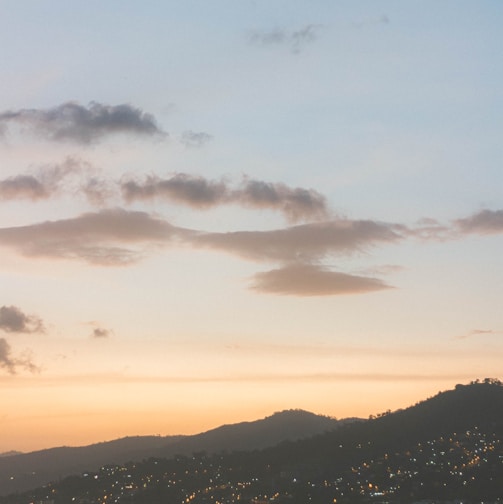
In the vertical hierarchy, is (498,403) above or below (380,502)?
above

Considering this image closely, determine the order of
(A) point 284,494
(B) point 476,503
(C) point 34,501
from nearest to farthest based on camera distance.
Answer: (B) point 476,503 → (A) point 284,494 → (C) point 34,501

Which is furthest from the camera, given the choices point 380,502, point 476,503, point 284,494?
point 284,494

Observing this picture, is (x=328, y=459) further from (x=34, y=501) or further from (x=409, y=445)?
(x=34, y=501)

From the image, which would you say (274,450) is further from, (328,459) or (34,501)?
(34,501)

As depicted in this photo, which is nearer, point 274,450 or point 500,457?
point 500,457

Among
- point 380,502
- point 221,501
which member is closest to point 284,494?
point 221,501

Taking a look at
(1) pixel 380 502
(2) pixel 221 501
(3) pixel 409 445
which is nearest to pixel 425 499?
(1) pixel 380 502

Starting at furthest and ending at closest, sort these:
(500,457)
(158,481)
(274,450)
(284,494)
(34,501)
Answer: (274,450) < (158,481) < (34,501) < (500,457) < (284,494)

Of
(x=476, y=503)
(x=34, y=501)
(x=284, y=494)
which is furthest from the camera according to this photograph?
(x=34, y=501)

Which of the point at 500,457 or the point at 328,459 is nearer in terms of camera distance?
the point at 500,457
